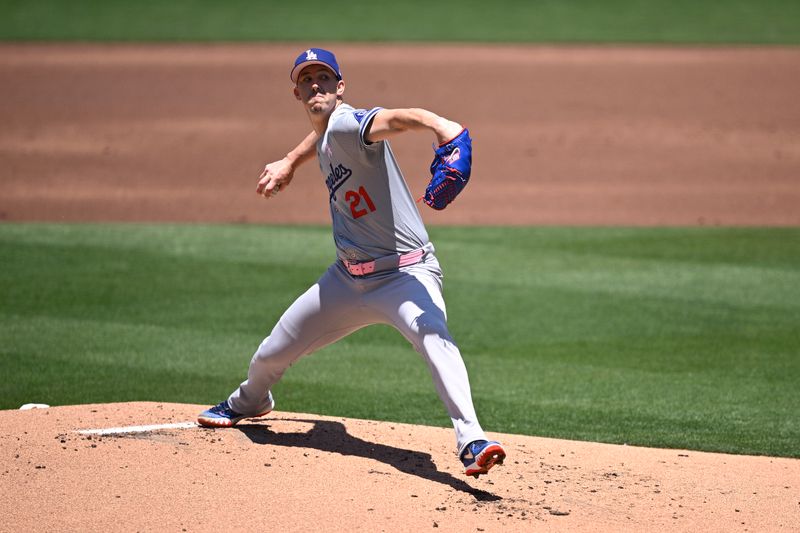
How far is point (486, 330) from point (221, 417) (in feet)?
11.5

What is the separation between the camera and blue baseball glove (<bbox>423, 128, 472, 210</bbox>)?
4.64 metres

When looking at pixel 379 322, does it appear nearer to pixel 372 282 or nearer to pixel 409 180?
pixel 372 282

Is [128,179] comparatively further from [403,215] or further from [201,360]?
[403,215]

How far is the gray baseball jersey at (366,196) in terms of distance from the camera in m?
5.32

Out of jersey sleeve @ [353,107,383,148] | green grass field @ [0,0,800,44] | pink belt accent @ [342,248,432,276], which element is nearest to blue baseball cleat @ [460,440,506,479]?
pink belt accent @ [342,248,432,276]

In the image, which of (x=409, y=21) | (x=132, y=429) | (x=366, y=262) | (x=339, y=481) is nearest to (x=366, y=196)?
(x=366, y=262)

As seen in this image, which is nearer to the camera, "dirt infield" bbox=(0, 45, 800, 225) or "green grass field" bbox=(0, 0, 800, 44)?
"dirt infield" bbox=(0, 45, 800, 225)

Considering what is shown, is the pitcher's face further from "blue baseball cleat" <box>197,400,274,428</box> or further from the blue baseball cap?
"blue baseball cleat" <box>197,400,274,428</box>

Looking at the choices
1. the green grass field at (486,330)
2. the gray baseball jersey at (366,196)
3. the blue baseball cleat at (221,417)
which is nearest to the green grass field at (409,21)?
the green grass field at (486,330)

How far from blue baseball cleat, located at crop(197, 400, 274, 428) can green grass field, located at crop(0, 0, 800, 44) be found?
19.5 meters

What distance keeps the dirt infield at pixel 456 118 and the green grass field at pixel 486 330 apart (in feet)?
6.35

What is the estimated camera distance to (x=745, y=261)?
38.0 feet

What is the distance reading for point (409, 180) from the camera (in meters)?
15.9

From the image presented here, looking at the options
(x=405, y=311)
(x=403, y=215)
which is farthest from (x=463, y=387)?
(x=403, y=215)
